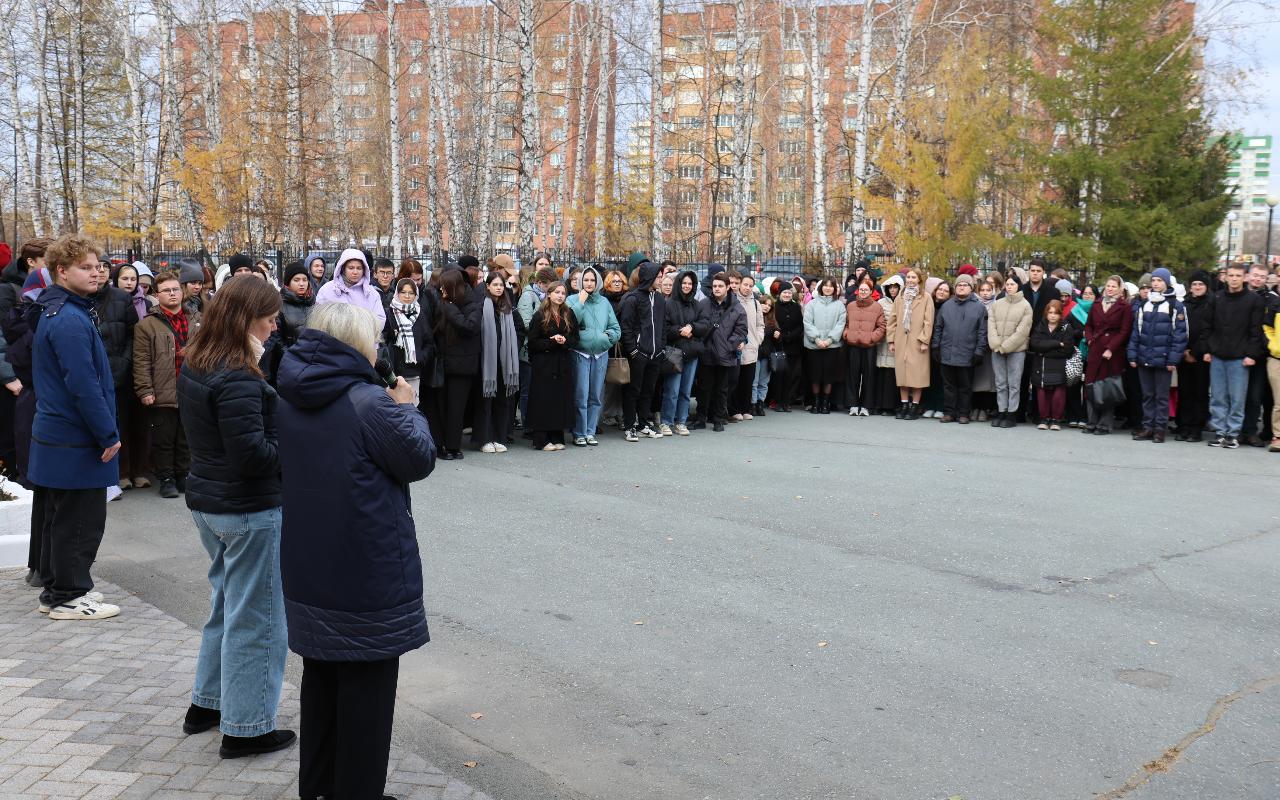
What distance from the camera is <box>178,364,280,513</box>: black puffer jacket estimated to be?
4.30 metres

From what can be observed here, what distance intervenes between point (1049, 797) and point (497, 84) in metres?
31.2

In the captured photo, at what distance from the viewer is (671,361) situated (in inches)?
537

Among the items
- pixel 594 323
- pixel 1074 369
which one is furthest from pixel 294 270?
pixel 1074 369

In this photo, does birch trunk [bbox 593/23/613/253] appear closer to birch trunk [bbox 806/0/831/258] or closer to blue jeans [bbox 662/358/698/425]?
birch trunk [bbox 806/0/831/258]

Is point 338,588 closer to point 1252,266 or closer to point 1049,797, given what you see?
point 1049,797

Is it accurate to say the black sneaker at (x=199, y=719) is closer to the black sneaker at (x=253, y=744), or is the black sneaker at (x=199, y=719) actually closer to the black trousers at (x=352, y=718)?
the black sneaker at (x=253, y=744)

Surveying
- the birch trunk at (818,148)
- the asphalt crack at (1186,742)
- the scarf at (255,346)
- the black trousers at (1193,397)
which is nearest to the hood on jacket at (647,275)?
the black trousers at (1193,397)

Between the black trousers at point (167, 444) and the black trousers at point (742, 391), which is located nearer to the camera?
the black trousers at point (167, 444)

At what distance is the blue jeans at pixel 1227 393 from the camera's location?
43.2ft

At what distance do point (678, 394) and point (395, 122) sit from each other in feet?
66.4

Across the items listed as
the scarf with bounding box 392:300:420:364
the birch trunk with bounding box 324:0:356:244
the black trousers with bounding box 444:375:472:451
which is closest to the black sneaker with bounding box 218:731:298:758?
the scarf with bounding box 392:300:420:364

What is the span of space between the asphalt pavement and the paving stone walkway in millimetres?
455

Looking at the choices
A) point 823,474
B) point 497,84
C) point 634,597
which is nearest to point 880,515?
point 823,474

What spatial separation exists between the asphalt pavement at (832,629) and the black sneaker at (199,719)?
84 cm
